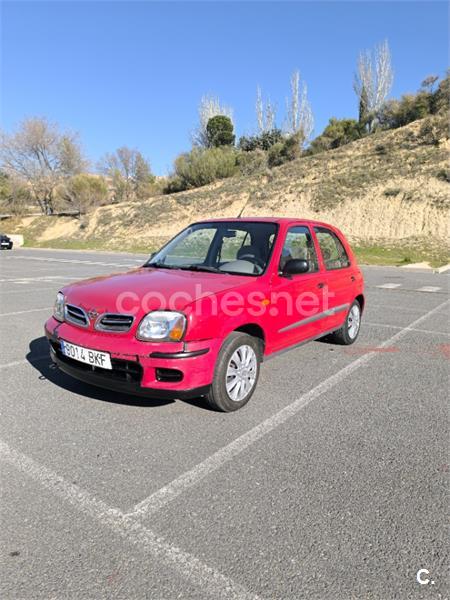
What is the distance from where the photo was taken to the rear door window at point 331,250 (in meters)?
4.94

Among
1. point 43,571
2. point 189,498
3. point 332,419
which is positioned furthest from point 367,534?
point 43,571

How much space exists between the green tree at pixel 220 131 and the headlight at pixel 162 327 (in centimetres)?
6151

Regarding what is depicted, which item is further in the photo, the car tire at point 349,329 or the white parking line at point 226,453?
the car tire at point 349,329

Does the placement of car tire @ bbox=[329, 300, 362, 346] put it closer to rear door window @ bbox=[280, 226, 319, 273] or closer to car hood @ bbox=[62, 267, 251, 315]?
rear door window @ bbox=[280, 226, 319, 273]

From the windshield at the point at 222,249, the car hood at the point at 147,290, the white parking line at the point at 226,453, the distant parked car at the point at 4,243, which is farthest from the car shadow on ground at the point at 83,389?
the distant parked car at the point at 4,243

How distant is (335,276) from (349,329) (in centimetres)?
95

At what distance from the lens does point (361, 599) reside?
69.9 inches

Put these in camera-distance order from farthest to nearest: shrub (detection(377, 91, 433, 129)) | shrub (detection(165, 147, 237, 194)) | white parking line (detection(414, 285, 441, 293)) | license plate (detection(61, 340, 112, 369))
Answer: shrub (detection(165, 147, 237, 194)) → shrub (detection(377, 91, 433, 129)) → white parking line (detection(414, 285, 441, 293)) → license plate (detection(61, 340, 112, 369))

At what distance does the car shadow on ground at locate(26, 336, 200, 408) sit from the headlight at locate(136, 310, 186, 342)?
2.69 ft

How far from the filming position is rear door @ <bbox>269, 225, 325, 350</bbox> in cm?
398

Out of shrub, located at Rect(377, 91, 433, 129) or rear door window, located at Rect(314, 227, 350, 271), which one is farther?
shrub, located at Rect(377, 91, 433, 129)

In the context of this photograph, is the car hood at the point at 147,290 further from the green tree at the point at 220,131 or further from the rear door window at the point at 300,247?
the green tree at the point at 220,131

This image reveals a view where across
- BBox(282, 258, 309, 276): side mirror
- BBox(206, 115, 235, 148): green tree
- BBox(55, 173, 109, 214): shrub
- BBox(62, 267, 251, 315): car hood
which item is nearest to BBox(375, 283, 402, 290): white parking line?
BBox(282, 258, 309, 276): side mirror

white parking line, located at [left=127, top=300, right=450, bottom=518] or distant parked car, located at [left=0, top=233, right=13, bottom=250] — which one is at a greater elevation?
distant parked car, located at [left=0, top=233, right=13, bottom=250]
